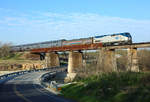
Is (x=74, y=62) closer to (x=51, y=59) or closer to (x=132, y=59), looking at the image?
(x=51, y=59)

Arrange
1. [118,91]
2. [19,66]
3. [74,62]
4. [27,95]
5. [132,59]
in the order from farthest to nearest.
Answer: [19,66] → [74,62] → [132,59] → [27,95] → [118,91]

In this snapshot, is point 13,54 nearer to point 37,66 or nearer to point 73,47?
point 37,66

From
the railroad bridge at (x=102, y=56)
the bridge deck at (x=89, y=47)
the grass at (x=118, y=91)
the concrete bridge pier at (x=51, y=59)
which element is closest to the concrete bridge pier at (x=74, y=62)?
the railroad bridge at (x=102, y=56)

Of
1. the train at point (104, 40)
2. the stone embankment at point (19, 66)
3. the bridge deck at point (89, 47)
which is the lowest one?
the stone embankment at point (19, 66)

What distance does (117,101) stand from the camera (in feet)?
46.0

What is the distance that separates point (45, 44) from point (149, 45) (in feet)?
157

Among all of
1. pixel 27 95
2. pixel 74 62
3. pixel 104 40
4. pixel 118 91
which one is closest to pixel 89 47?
pixel 104 40

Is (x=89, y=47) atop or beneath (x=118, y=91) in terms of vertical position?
atop

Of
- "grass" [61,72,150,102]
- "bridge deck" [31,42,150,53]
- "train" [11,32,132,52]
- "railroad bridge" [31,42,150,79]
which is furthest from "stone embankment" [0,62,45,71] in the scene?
"grass" [61,72,150,102]

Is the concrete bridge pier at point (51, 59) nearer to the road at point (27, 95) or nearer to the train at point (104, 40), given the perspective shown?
the train at point (104, 40)

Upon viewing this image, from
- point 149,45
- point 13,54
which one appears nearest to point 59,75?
point 149,45

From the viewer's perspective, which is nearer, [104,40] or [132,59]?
[132,59]

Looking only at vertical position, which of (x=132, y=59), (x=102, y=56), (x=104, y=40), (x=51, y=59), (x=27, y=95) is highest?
(x=104, y=40)

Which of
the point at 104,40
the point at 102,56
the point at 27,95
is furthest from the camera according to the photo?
the point at 104,40
